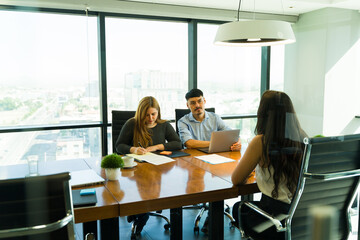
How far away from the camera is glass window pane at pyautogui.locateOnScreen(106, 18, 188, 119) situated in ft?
12.1

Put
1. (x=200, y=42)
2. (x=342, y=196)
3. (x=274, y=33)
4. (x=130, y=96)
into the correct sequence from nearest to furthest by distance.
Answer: (x=342, y=196), (x=274, y=33), (x=130, y=96), (x=200, y=42)

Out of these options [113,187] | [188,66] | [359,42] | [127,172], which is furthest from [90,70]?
[359,42]

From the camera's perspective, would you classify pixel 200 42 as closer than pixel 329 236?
No

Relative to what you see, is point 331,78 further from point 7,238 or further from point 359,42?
point 7,238

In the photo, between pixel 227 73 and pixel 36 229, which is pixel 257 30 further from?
pixel 227 73

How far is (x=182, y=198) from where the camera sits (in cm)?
151

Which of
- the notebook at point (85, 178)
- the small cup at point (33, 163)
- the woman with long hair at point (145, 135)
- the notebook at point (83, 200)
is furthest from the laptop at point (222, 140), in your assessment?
the small cup at point (33, 163)

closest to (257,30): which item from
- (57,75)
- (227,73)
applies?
(57,75)

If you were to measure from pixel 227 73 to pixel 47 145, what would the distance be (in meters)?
2.66

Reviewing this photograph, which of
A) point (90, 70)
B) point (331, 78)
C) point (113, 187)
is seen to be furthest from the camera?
point (90, 70)

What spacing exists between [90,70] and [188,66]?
122 cm

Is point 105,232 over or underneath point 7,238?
underneath

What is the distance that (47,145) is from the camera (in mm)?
2201

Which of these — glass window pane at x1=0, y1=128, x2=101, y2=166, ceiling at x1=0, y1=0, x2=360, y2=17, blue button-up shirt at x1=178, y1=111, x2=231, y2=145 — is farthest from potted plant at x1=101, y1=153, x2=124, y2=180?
ceiling at x1=0, y1=0, x2=360, y2=17
